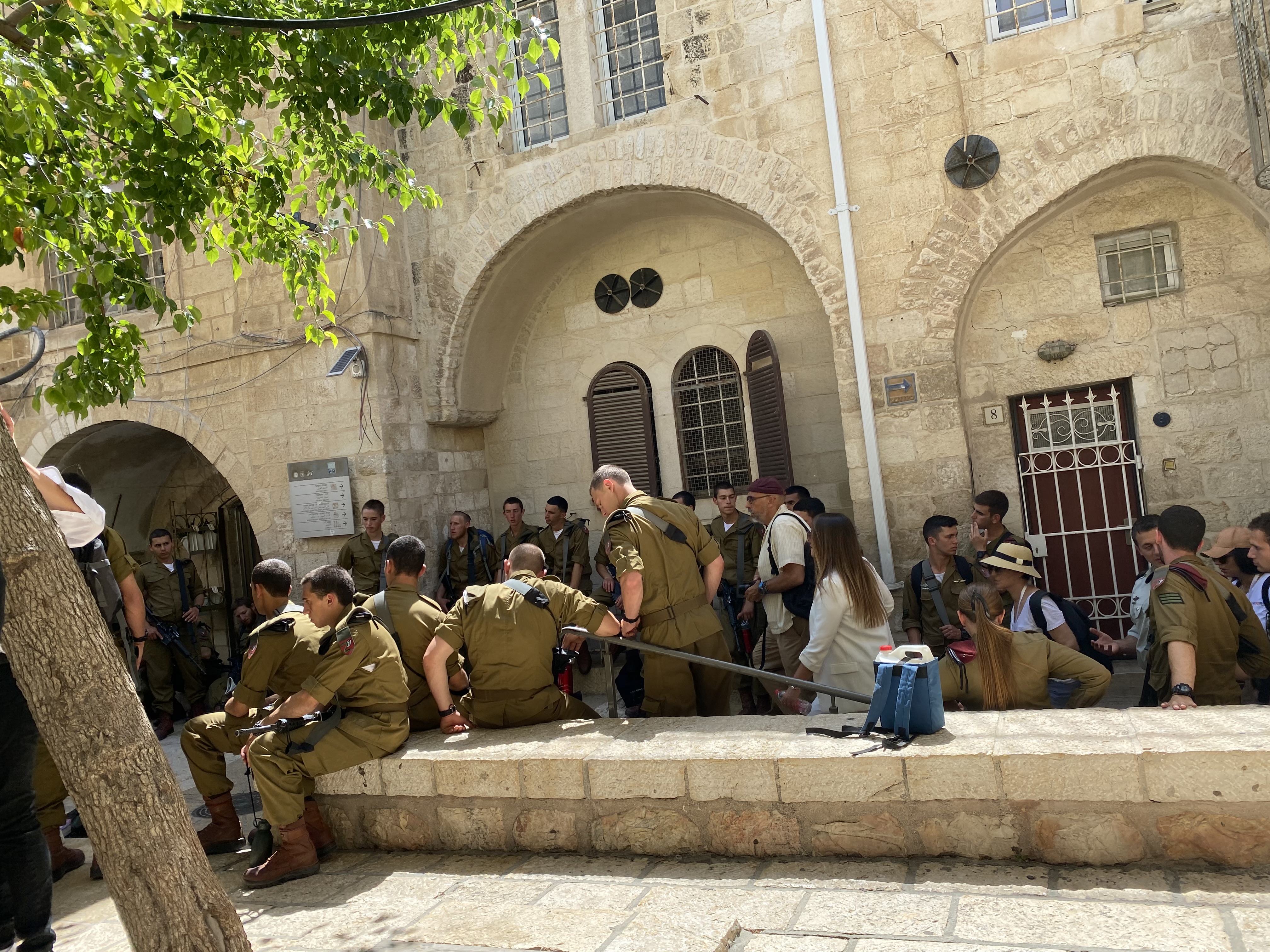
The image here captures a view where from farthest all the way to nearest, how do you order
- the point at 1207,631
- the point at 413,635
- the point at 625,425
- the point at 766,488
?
the point at 625,425 → the point at 766,488 → the point at 413,635 → the point at 1207,631

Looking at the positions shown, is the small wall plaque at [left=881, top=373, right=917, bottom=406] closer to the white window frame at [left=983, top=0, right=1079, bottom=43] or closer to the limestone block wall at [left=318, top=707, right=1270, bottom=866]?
the white window frame at [left=983, top=0, right=1079, bottom=43]

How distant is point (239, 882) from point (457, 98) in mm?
7306

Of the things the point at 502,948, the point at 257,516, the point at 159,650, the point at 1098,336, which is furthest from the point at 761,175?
the point at 159,650

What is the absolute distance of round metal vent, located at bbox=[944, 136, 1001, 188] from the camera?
Result: 7309 mm

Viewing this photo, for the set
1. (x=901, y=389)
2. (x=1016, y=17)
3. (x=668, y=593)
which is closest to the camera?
(x=668, y=593)

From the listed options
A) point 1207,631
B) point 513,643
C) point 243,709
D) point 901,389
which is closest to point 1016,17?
point 901,389

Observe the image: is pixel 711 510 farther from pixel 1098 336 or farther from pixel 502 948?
pixel 502 948

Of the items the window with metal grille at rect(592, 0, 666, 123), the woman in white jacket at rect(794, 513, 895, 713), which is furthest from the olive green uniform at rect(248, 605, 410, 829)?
the window with metal grille at rect(592, 0, 666, 123)

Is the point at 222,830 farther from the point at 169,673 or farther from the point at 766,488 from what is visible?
the point at 169,673

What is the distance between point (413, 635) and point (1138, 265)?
599cm

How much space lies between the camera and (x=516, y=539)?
31.4 feet

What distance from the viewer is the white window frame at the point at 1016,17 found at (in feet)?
23.6

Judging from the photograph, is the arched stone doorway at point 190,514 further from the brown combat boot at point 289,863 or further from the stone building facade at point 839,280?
the brown combat boot at point 289,863

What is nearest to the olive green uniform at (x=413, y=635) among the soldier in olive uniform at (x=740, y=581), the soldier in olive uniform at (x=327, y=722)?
the soldier in olive uniform at (x=327, y=722)
